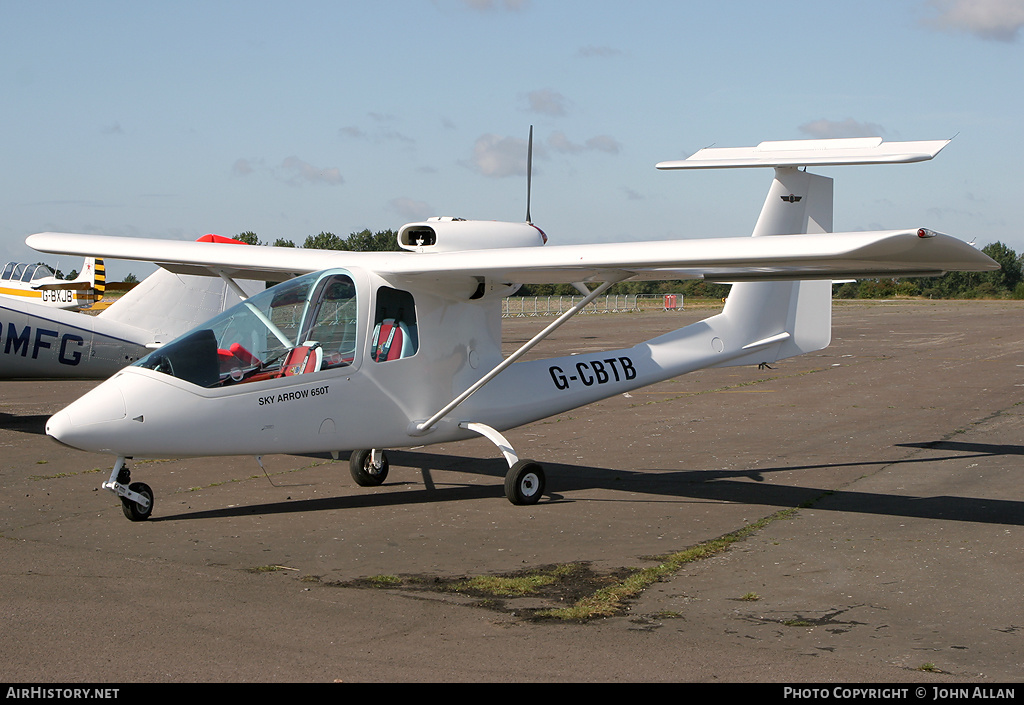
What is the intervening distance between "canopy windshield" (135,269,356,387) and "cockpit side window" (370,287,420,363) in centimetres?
27

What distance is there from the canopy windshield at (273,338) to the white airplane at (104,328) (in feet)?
18.3

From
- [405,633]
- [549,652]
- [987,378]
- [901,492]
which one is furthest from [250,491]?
[987,378]

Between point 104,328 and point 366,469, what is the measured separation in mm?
6850

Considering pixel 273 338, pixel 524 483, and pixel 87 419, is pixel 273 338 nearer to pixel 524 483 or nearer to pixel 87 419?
pixel 87 419

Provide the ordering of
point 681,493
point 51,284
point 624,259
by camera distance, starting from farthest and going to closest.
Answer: point 51,284 → point 681,493 → point 624,259

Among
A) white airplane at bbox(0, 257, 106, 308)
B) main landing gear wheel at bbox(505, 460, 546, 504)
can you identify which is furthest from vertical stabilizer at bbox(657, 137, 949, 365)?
white airplane at bbox(0, 257, 106, 308)

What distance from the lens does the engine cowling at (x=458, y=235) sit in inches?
378

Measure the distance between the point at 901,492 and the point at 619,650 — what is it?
553cm

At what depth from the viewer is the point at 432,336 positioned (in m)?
9.42

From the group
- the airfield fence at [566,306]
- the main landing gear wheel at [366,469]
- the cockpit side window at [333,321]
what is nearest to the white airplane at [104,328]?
the main landing gear wheel at [366,469]

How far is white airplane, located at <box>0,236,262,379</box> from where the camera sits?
46.8 ft

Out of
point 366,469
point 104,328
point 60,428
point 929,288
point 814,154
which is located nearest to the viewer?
point 60,428

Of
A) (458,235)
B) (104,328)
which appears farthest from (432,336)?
(104,328)
